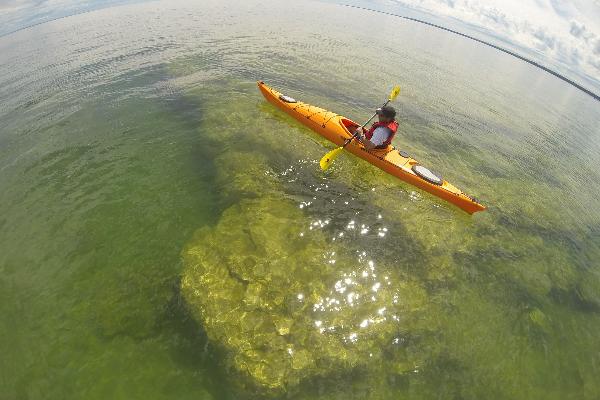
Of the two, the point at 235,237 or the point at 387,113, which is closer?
the point at 235,237

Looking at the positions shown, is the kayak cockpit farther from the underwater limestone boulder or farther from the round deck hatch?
the underwater limestone boulder

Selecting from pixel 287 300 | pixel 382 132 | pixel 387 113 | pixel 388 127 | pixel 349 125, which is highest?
pixel 387 113

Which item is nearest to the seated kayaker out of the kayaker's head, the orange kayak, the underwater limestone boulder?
the kayaker's head

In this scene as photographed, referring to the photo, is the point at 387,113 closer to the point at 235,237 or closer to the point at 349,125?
the point at 349,125

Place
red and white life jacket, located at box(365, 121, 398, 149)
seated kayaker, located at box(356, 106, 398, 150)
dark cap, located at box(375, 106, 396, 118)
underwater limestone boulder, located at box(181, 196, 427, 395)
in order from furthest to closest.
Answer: red and white life jacket, located at box(365, 121, 398, 149) < seated kayaker, located at box(356, 106, 398, 150) < dark cap, located at box(375, 106, 396, 118) < underwater limestone boulder, located at box(181, 196, 427, 395)

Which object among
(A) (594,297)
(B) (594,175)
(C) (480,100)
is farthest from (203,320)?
(C) (480,100)

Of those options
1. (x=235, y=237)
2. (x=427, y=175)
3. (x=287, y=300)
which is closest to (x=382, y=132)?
(x=427, y=175)

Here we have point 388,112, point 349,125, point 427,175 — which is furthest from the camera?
point 349,125
